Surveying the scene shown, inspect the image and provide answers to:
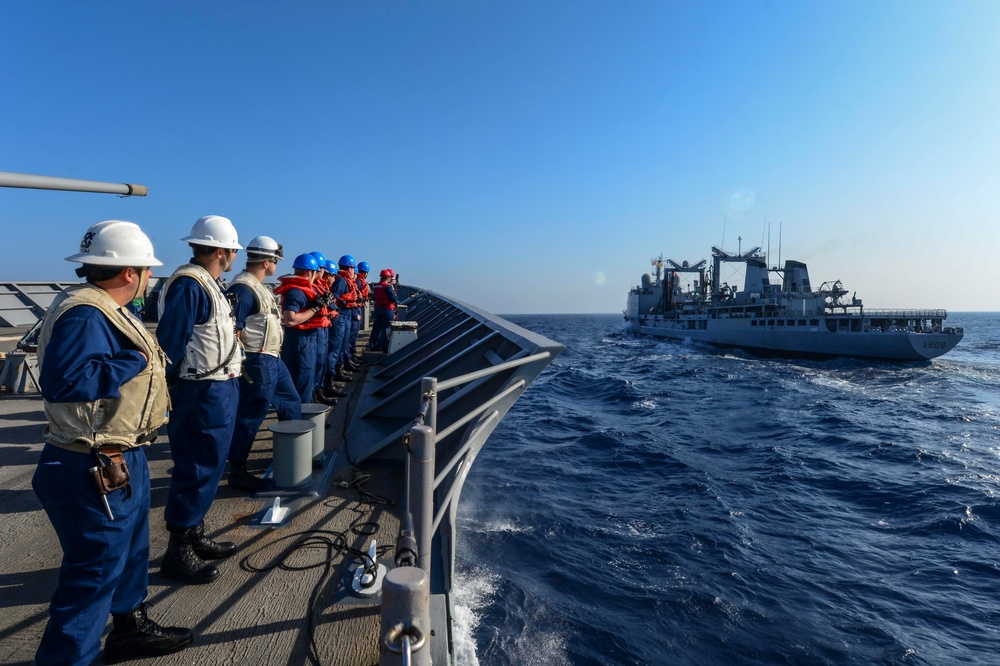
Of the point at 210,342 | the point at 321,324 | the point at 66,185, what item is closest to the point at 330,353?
the point at 321,324

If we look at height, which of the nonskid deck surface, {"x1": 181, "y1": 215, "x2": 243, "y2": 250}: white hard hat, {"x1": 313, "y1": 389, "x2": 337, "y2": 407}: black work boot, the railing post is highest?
{"x1": 181, "y1": 215, "x2": 243, "y2": 250}: white hard hat

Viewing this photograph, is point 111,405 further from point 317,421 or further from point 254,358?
point 317,421

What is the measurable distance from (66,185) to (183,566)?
102 inches

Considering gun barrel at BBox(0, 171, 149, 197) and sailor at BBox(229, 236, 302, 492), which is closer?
gun barrel at BBox(0, 171, 149, 197)

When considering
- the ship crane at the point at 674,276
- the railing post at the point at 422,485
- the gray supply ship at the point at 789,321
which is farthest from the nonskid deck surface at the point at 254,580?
the ship crane at the point at 674,276

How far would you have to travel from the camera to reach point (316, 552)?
300 cm

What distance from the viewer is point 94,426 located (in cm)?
192

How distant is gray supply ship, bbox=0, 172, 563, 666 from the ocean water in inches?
73.6

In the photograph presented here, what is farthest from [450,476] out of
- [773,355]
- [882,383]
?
[773,355]

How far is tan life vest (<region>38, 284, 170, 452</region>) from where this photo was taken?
1.87 meters

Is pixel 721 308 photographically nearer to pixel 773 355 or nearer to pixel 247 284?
pixel 773 355

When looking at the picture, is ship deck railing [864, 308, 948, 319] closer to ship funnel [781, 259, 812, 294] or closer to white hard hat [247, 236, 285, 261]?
ship funnel [781, 259, 812, 294]

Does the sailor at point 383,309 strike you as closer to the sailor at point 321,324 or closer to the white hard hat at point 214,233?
the sailor at point 321,324

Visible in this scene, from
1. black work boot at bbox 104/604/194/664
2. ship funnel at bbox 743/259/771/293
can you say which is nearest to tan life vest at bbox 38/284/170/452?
black work boot at bbox 104/604/194/664
